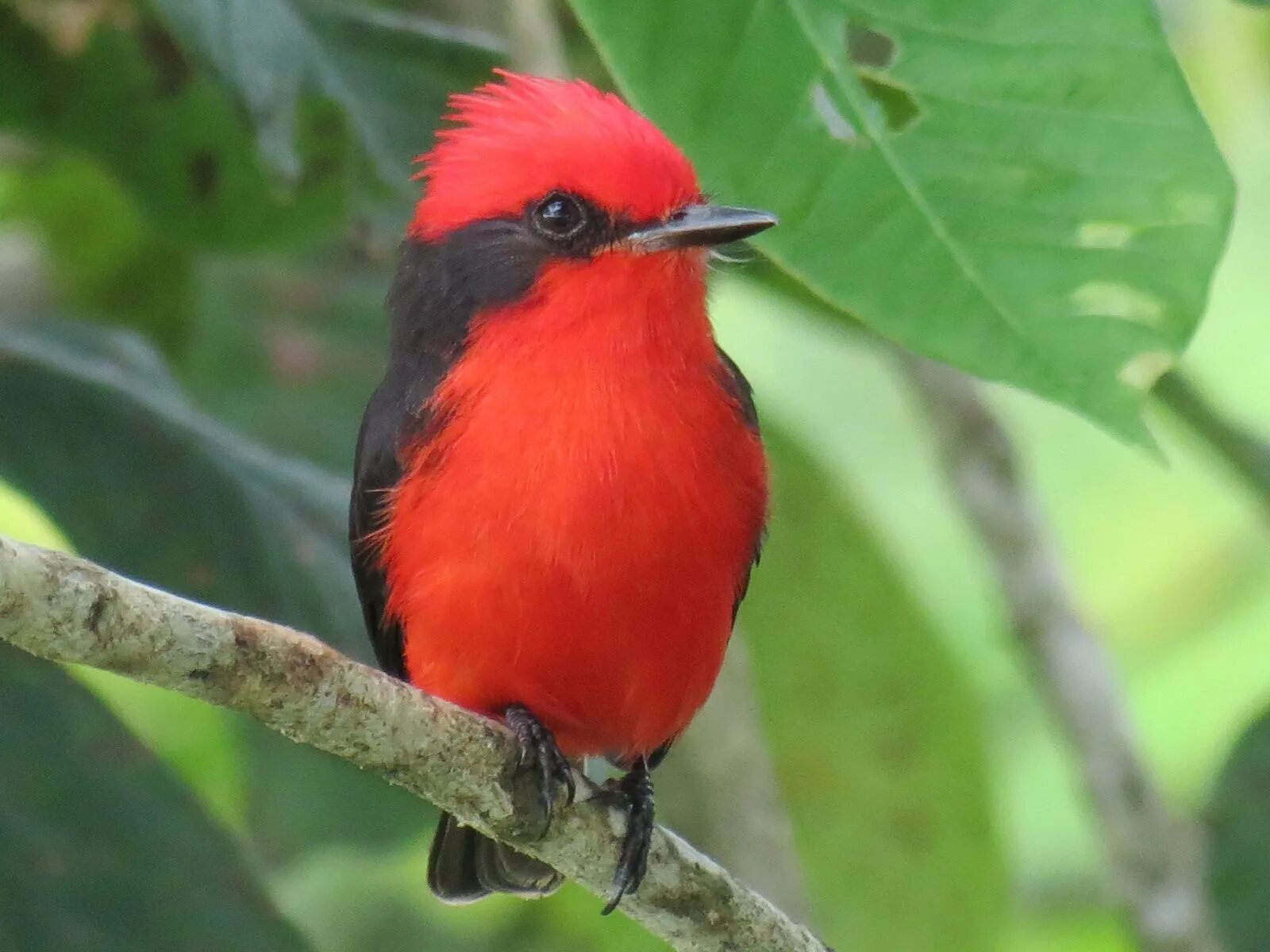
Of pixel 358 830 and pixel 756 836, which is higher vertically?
pixel 756 836

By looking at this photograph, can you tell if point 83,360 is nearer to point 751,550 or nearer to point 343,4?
point 343,4

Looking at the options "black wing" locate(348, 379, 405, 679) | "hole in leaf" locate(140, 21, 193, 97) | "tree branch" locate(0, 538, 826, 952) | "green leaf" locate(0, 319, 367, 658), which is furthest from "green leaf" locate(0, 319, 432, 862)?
"tree branch" locate(0, 538, 826, 952)

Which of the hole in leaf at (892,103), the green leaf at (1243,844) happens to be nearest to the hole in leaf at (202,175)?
the hole in leaf at (892,103)

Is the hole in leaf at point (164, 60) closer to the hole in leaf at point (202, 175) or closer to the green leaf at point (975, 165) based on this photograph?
the hole in leaf at point (202, 175)

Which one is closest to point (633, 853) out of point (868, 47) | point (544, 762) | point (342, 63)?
point (544, 762)

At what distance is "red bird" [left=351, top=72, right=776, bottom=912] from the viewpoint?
3.20 meters

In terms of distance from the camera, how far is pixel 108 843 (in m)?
3.32

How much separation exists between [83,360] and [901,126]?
174 cm

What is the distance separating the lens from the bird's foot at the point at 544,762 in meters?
2.91

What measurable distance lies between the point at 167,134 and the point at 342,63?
1.62 ft

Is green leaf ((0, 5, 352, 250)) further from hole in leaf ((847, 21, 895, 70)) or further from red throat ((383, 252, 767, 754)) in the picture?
hole in leaf ((847, 21, 895, 70))

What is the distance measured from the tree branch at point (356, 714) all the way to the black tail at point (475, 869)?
2.12 feet

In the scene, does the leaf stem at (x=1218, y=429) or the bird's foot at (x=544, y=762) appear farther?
the leaf stem at (x=1218, y=429)

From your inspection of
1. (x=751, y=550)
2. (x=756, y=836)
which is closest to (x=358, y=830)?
(x=756, y=836)
